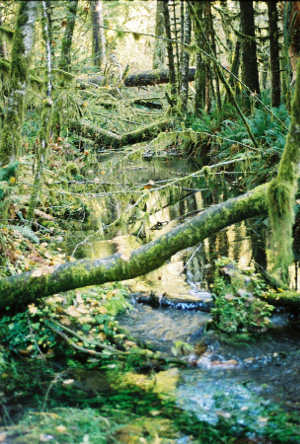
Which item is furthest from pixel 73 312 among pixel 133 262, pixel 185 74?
pixel 185 74

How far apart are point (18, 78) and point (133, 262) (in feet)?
10.6

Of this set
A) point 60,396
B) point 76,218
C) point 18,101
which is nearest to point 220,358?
point 60,396

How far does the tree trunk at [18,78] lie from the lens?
530 cm

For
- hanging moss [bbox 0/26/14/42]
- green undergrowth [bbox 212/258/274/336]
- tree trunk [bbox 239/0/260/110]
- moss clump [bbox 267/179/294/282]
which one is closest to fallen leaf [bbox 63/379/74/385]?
green undergrowth [bbox 212/258/274/336]

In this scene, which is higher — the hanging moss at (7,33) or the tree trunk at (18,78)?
the hanging moss at (7,33)

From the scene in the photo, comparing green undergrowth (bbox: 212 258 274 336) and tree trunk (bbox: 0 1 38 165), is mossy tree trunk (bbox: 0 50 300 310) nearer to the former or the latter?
green undergrowth (bbox: 212 258 274 336)

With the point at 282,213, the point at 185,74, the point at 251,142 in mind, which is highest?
the point at 185,74

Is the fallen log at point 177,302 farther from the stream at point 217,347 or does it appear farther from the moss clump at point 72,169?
the moss clump at point 72,169

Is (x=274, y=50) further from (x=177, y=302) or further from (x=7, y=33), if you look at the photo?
(x=177, y=302)

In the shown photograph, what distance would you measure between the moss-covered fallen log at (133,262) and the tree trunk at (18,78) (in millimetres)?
2168

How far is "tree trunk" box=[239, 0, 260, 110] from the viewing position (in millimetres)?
11398

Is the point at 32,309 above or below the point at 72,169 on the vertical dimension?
below

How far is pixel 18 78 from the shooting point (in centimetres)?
548

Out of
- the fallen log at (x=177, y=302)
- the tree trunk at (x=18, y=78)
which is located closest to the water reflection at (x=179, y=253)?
the fallen log at (x=177, y=302)
